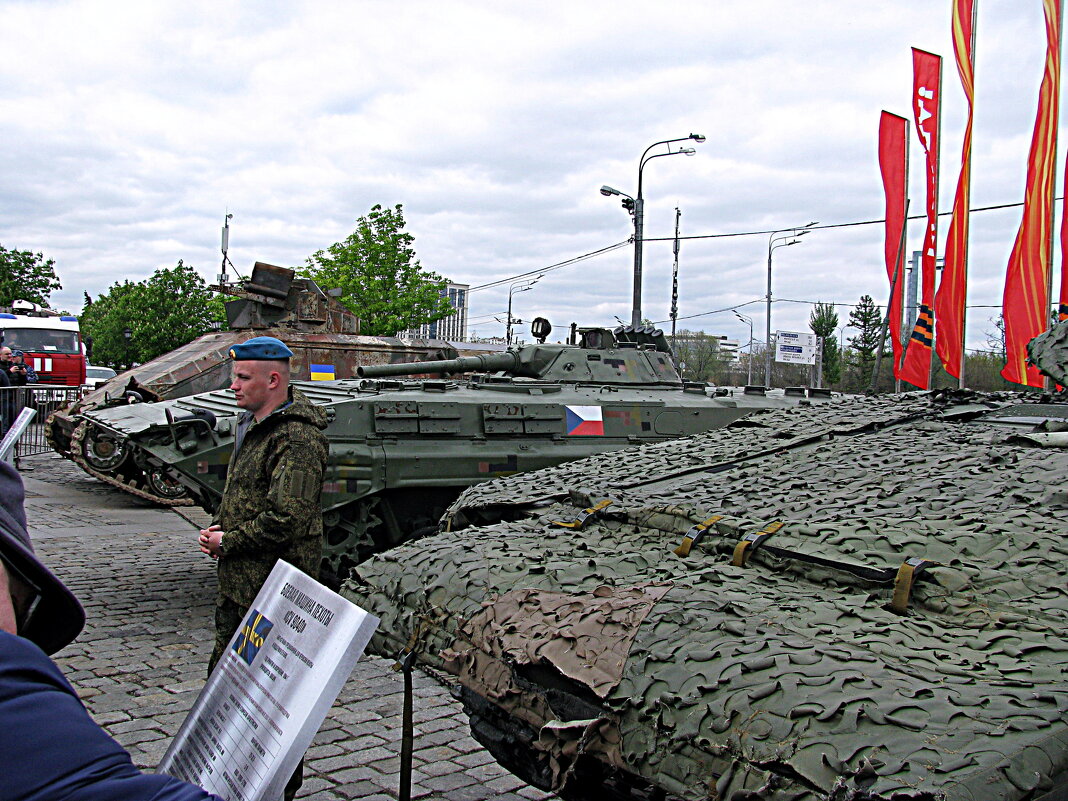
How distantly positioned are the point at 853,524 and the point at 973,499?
425 mm

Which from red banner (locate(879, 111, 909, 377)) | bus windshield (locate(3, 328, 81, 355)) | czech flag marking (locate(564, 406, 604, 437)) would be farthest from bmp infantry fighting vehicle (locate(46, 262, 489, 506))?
bus windshield (locate(3, 328, 81, 355))

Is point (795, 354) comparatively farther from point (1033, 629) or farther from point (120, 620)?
point (1033, 629)

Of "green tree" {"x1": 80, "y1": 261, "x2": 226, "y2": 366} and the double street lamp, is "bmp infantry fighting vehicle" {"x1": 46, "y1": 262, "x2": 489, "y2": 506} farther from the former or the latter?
"green tree" {"x1": 80, "y1": 261, "x2": 226, "y2": 366}

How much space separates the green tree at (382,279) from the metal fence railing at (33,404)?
9558 mm

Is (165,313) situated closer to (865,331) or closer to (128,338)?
(128,338)

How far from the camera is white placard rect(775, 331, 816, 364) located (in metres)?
38.5

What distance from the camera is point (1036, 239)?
1247 centimetres

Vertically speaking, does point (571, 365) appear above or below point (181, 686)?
above

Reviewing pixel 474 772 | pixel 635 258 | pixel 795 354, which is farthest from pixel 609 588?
pixel 795 354

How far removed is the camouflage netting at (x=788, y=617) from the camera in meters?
1.77

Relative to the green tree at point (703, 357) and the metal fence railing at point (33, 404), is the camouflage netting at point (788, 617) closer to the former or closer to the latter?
the metal fence railing at point (33, 404)

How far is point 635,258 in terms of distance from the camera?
18.1 metres

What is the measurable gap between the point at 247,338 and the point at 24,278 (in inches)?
947

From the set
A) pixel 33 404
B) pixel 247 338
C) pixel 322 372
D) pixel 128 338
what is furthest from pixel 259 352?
pixel 128 338
